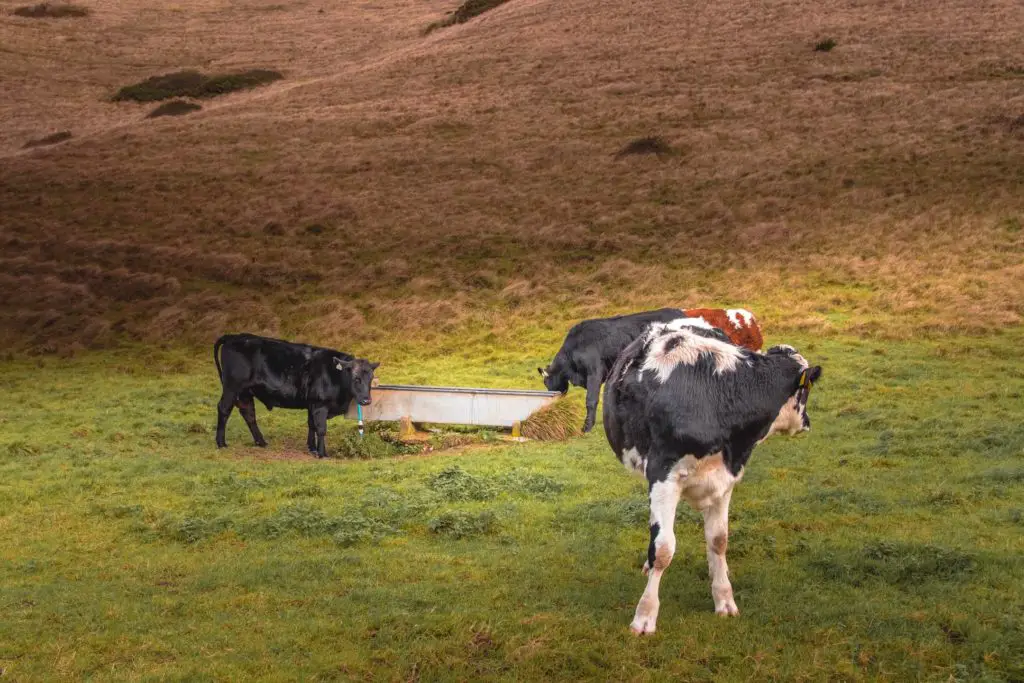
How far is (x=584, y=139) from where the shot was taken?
5084cm

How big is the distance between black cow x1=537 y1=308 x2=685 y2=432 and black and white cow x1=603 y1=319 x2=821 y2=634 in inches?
444

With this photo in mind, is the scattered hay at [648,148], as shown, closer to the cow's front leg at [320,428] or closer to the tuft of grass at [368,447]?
the tuft of grass at [368,447]

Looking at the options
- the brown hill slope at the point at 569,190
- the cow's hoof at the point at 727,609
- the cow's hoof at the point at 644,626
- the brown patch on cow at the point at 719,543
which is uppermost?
the brown patch on cow at the point at 719,543

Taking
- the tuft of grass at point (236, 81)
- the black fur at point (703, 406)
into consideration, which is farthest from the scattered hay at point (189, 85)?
the black fur at point (703, 406)

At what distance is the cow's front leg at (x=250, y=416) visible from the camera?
20266mm

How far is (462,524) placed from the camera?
13047 mm

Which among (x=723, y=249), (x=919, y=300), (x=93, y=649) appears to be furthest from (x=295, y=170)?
(x=93, y=649)

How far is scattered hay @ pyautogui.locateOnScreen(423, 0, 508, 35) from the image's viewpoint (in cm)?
7825

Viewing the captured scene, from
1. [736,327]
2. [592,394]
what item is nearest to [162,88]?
[592,394]

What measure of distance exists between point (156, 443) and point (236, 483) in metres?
5.24

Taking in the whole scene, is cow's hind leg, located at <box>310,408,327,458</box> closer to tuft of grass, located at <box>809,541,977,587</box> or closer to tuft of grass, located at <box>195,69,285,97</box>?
tuft of grass, located at <box>809,541,977,587</box>

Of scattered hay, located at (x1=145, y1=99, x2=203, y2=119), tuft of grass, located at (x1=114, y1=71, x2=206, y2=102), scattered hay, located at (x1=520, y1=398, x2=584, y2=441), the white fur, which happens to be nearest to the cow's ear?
the white fur

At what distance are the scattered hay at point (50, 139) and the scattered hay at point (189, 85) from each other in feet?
28.9

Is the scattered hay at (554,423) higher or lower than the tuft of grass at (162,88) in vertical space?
lower
